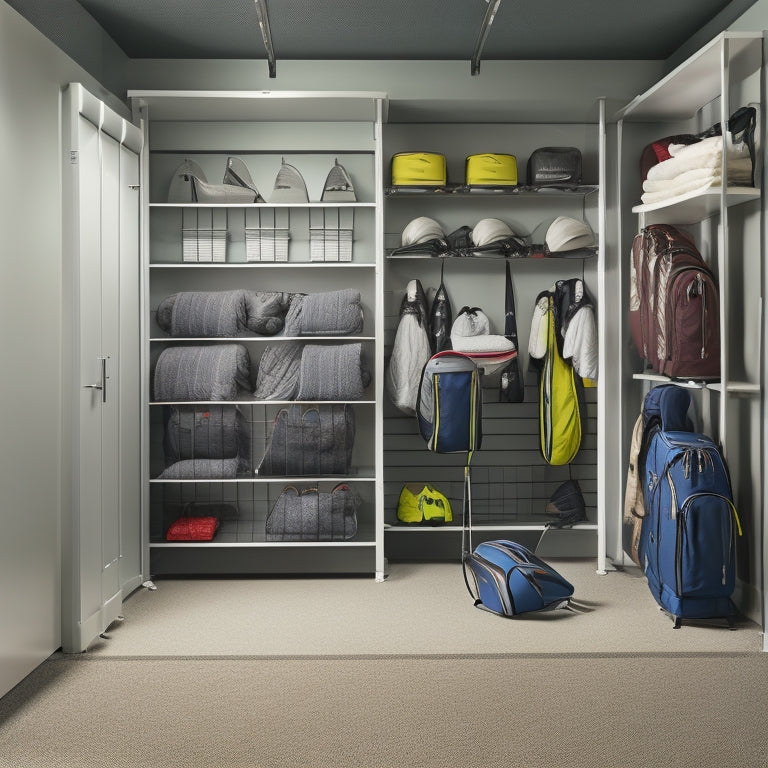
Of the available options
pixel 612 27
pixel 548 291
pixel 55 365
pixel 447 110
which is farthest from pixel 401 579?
pixel 612 27

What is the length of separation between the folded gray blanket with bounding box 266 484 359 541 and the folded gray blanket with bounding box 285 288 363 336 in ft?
2.83

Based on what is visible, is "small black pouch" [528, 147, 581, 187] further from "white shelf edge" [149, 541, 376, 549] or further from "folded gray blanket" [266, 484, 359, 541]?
"white shelf edge" [149, 541, 376, 549]

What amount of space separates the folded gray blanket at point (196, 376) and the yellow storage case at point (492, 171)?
1628 mm

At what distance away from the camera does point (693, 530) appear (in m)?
3.50

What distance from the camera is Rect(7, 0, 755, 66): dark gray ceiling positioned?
3.94 metres

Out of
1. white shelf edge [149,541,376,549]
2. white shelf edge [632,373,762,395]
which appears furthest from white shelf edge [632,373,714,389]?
white shelf edge [149,541,376,549]

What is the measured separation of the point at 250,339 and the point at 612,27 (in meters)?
2.40

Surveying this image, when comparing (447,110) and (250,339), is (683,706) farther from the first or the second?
(447,110)

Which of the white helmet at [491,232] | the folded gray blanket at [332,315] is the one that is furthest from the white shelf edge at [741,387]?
the folded gray blanket at [332,315]

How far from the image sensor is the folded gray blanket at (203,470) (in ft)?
14.5

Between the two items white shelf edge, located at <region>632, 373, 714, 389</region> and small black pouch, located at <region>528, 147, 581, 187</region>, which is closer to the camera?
white shelf edge, located at <region>632, 373, 714, 389</region>

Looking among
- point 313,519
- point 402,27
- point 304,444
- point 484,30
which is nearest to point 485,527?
point 313,519

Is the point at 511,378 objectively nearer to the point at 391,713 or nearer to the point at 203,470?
the point at 203,470

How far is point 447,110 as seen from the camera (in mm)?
4719
